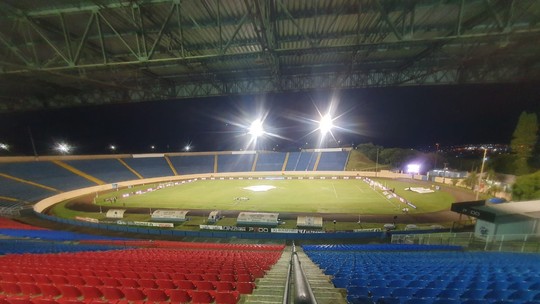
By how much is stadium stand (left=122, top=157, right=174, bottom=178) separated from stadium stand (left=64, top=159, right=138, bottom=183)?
2052 millimetres

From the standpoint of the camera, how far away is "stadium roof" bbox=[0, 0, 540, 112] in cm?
1036

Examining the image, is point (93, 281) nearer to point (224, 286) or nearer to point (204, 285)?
point (204, 285)

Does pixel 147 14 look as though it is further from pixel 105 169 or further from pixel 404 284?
pixel 105 169

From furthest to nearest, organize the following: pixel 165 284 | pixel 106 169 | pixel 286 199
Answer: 1. pixel 106 169
2. pixel 286 199
3. pixel 165 284

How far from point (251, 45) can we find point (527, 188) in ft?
99.5

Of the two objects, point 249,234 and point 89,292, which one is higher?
point 89,292

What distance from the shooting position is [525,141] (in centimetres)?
3266

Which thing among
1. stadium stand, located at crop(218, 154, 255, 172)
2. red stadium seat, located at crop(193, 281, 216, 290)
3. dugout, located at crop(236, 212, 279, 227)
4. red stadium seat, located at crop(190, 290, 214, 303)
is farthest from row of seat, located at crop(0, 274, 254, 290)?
stadium stand, located at crop(218, 154, 255, 172)

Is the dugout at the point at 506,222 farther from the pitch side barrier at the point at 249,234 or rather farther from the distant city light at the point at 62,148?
the distant city light at the point at 62,148

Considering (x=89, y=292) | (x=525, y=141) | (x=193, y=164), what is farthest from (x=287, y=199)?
(x=525, y=141)

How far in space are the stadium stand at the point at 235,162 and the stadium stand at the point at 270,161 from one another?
6.84 ft

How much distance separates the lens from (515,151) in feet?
111

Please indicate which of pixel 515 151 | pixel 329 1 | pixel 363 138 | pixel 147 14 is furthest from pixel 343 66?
pixel 363 138

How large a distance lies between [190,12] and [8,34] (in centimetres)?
995
